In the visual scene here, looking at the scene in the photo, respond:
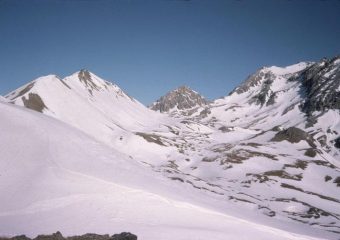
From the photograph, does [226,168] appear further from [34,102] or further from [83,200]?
[83,200]

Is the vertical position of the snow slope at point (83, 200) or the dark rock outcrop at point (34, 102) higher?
the dark rock outcrop at point (34, 102)

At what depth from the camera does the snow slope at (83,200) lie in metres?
22.3

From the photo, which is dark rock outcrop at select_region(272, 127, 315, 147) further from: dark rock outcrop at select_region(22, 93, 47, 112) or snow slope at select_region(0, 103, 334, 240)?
snow slope at select_region(0, 103, 334, 240)

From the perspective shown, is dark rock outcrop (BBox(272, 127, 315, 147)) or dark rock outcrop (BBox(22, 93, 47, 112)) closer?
dark rock outcrop (BBox(22, 93, 47, 112))

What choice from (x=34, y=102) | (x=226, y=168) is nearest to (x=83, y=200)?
(x=226, y=168)

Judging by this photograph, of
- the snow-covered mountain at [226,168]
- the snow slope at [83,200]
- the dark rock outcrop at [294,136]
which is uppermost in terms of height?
the dark rock outcrop at [294,136]

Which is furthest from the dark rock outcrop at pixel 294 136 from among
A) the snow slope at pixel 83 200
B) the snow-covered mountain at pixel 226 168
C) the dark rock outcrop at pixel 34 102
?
the snow slope at pixel 83 200

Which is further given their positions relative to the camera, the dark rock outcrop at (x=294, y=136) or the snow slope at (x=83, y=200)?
the dark rock outcrop at (x=294, y=136)

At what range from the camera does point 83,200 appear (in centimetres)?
2634

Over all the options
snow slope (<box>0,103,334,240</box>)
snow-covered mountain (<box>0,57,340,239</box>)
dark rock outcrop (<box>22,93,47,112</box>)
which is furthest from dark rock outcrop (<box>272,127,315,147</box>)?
snow slope (<box>0,103,334,240</box>)

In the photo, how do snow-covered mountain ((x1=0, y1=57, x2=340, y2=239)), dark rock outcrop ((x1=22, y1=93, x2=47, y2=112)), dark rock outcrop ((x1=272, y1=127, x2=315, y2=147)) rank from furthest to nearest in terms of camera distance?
dark rock outcrop ((x1=272, y1=127, x2=315, y2=147)) < dark rock outcrop ((x1=22, y1=93, x2=47, y2=112)) < snow-covered mountain ((x1=0, y1=57, x2=340, y2=239))

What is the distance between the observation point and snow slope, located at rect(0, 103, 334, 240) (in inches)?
878

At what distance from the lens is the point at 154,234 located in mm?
20469

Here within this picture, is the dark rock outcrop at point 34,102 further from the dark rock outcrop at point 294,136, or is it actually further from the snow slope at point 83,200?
the dark rock outcrop at point 294,136
